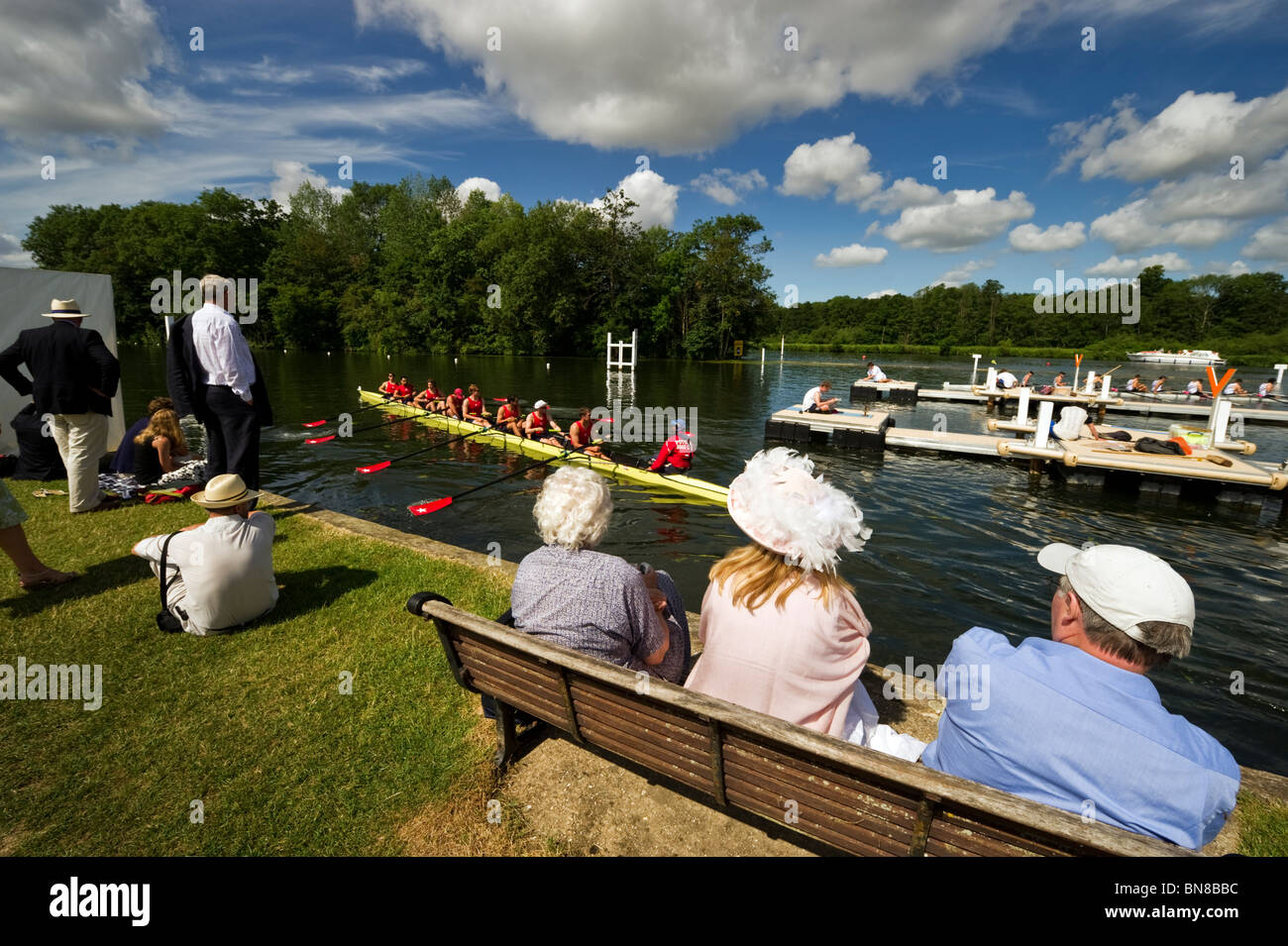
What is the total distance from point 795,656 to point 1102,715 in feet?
3.62

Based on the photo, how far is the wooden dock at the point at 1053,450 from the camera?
13.5 metres

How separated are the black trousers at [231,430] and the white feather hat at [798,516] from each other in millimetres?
6214

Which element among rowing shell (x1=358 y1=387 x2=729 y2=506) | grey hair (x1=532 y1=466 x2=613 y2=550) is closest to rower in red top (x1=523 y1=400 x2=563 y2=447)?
rowing shell (x1=358 y1=387 x2=729 y2=506)

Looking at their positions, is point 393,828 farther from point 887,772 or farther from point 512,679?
point 887,772

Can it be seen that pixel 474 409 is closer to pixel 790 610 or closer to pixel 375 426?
pixel 375 426

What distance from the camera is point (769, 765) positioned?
226 centimetres

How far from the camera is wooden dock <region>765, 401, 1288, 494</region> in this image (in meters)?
13.5

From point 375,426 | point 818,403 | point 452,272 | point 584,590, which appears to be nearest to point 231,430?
point 584,590

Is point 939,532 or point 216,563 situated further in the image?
point 939,532

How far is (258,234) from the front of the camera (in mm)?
68500

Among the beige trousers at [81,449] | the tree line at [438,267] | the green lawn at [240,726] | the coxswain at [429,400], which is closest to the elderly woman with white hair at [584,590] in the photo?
the green lawn at [240,726]
